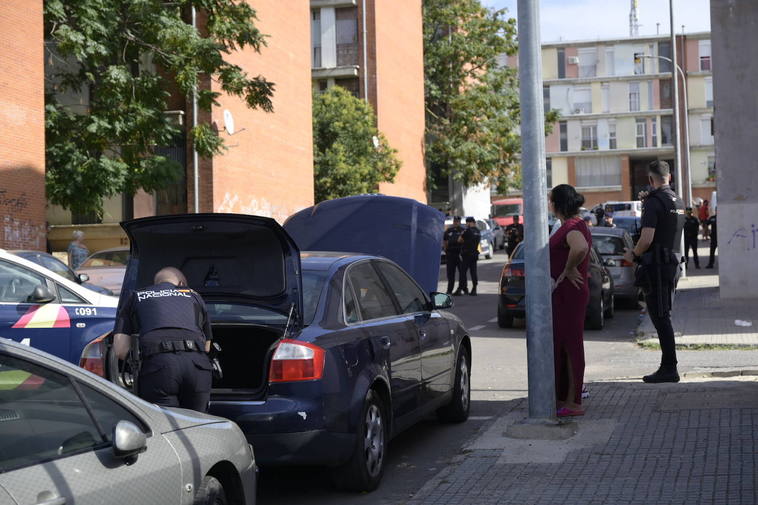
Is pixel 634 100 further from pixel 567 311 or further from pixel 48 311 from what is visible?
pixel 567 311

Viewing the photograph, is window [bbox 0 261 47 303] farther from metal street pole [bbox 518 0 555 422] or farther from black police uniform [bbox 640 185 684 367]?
black police uniform [bbox 640 185 684 367]

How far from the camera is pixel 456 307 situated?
72.9 ft

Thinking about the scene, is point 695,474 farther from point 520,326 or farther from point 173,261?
point 520,326

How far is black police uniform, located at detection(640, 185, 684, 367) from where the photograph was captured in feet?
31.6

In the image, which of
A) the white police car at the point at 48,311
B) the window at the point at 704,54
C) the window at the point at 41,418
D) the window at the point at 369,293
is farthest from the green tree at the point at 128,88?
the window at the point at 704,54

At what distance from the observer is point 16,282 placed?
10445 millimetres

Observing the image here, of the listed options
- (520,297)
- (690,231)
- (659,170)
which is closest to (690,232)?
(690,231)

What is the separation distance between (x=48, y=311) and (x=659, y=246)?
580cm

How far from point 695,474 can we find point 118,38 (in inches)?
813

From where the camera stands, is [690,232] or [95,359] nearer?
[95,359]

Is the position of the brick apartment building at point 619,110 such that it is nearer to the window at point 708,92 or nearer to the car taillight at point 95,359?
the window at point 708,92

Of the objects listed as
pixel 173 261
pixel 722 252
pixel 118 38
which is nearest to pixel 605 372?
pixel 173 261

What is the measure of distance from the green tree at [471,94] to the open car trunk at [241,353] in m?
47.5

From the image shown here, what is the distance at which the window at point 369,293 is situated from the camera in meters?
7.47
